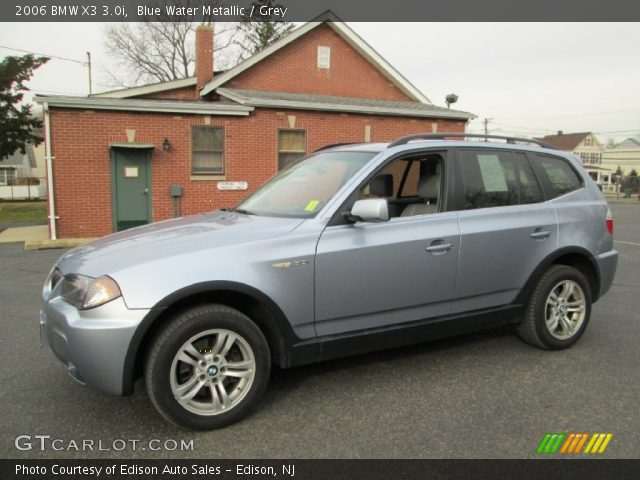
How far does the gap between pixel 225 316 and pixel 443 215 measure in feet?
5.94

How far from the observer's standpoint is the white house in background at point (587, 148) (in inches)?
2958

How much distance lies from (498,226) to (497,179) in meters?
0.43

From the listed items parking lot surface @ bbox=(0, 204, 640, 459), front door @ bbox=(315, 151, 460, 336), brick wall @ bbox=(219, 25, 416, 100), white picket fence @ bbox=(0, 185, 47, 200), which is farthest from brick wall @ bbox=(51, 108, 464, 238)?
white picket fence @ bbox=(0, 185, 47, 200)

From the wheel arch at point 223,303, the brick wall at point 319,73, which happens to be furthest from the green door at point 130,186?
the wheel arch at point 223,303

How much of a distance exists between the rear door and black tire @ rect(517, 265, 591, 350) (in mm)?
202

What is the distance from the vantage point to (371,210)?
3.29 m

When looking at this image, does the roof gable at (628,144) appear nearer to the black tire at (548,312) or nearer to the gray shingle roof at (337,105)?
the gray shingle roof at (337,105)

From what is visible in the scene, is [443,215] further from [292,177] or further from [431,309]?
[292,177]

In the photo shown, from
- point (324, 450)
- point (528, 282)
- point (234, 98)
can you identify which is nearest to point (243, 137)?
point (234, 98)

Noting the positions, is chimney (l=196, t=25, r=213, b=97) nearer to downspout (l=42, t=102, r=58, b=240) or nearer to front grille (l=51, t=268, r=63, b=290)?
downspout (l=42, t=102, r=58, b=240)

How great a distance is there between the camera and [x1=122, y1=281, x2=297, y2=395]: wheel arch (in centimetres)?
284

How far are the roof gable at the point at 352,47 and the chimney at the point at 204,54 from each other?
157 centimetres

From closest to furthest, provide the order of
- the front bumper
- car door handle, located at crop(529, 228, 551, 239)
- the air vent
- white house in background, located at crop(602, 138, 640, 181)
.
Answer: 1. the front bumper
2. car door handle, located at crop(529, 228, 551, 239)
3. the air vent
4. white house in background, located at crop(602, 138, 640, 181)
